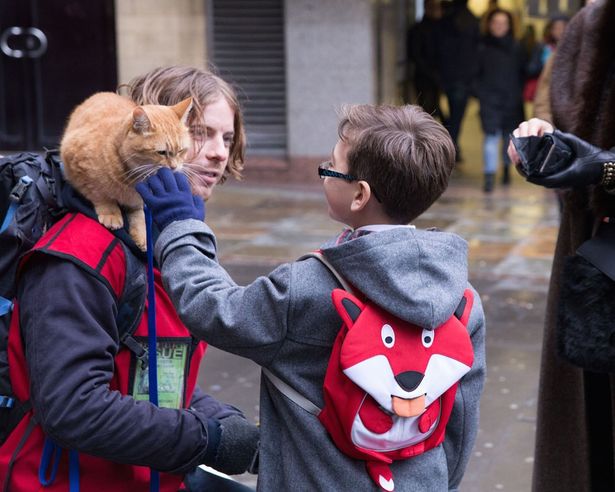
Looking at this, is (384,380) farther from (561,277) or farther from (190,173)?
(561,277)

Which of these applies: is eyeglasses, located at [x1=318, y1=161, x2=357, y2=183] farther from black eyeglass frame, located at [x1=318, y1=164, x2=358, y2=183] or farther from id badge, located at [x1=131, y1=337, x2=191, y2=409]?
id badge, located at [x1=131, y1=337, x2=191, y2=409]

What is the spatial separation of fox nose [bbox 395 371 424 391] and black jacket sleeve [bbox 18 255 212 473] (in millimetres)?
509

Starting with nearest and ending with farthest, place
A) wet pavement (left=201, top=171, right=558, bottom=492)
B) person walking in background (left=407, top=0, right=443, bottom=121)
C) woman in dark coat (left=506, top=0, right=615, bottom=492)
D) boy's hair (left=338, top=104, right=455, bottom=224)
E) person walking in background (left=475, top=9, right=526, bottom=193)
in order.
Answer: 1. boy's hair (left=338, top=104, right=455, bottom=224)
2. woman in dark coat (left=506, top=0, right=615, bottom=492)
3. wet pavement (left=201, top=171, right=558, bottom=492)
4. person walking in background (left=475, top=9, right=526, bottom=193)
5. person walking in background (left=407, top=0, right=443, bottom=121)

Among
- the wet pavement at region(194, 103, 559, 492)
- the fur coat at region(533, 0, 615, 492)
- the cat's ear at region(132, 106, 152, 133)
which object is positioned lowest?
the wet pavement at region(194, 103, 559, 492)

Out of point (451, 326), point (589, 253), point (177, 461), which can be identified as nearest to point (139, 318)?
point (177, 461)

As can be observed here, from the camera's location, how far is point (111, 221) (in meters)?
2.24

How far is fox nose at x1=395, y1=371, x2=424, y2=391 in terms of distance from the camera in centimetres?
201

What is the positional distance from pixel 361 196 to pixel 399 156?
0.11 metres

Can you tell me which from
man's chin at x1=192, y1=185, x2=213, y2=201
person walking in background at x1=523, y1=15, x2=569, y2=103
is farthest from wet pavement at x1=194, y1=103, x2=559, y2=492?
man's chin at x1=192, y1=185, x2=213, y2=201

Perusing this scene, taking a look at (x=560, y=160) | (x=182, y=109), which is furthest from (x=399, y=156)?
(x=560, y=160)

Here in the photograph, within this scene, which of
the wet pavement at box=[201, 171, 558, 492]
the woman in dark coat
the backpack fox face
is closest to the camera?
the backpack fox face

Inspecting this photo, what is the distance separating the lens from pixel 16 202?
223cm

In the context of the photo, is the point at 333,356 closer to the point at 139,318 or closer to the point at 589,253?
the point at 139,318

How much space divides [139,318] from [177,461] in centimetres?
30
